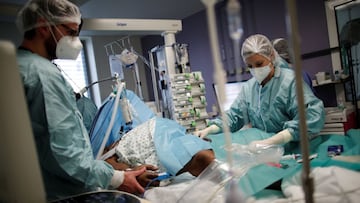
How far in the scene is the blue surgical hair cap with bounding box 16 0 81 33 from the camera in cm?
92

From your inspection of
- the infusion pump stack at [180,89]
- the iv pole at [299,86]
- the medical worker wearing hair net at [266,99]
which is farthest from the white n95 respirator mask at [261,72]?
the iv pole at [299,86]

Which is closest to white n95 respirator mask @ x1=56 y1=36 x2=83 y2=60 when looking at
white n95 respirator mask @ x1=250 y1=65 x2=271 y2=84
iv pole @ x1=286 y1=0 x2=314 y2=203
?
iv pole @ x1=286 y1=0 x2=314 y2=203

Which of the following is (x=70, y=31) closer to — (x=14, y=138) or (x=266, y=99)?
(x=14, y=138)

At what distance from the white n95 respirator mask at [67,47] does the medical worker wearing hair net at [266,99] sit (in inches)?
36.1

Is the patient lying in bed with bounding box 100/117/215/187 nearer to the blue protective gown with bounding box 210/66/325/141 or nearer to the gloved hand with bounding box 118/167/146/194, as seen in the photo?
the gloved hand with bounding box 118/167/146/194

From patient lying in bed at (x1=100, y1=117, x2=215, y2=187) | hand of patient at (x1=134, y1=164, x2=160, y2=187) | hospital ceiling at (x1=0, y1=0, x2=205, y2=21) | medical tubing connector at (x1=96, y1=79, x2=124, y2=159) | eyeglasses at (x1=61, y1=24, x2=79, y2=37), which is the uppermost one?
hospital ceiling at (x1=0, y1=0, x2=205, y2=21)

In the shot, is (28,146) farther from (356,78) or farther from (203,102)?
(356,78)

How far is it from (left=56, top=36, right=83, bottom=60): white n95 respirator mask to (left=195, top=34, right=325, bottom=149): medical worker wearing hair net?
92 cm

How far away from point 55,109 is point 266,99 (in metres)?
1.37

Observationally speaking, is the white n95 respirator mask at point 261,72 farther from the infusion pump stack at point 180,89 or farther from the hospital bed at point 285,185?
the hospital bed at point 285,185

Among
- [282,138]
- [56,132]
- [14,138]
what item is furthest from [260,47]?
[14,138]

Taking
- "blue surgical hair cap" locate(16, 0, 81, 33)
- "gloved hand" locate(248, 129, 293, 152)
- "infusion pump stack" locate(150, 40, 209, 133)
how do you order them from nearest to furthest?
"blue surgical hair cap" locate(16, 0, 81, 33) → "gloved hand" locate(248, 129, 293, 152) → "infusion pump stack" locate(150, 40, 209, 133)

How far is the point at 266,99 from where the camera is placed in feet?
5.96

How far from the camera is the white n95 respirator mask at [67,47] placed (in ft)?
3.39
